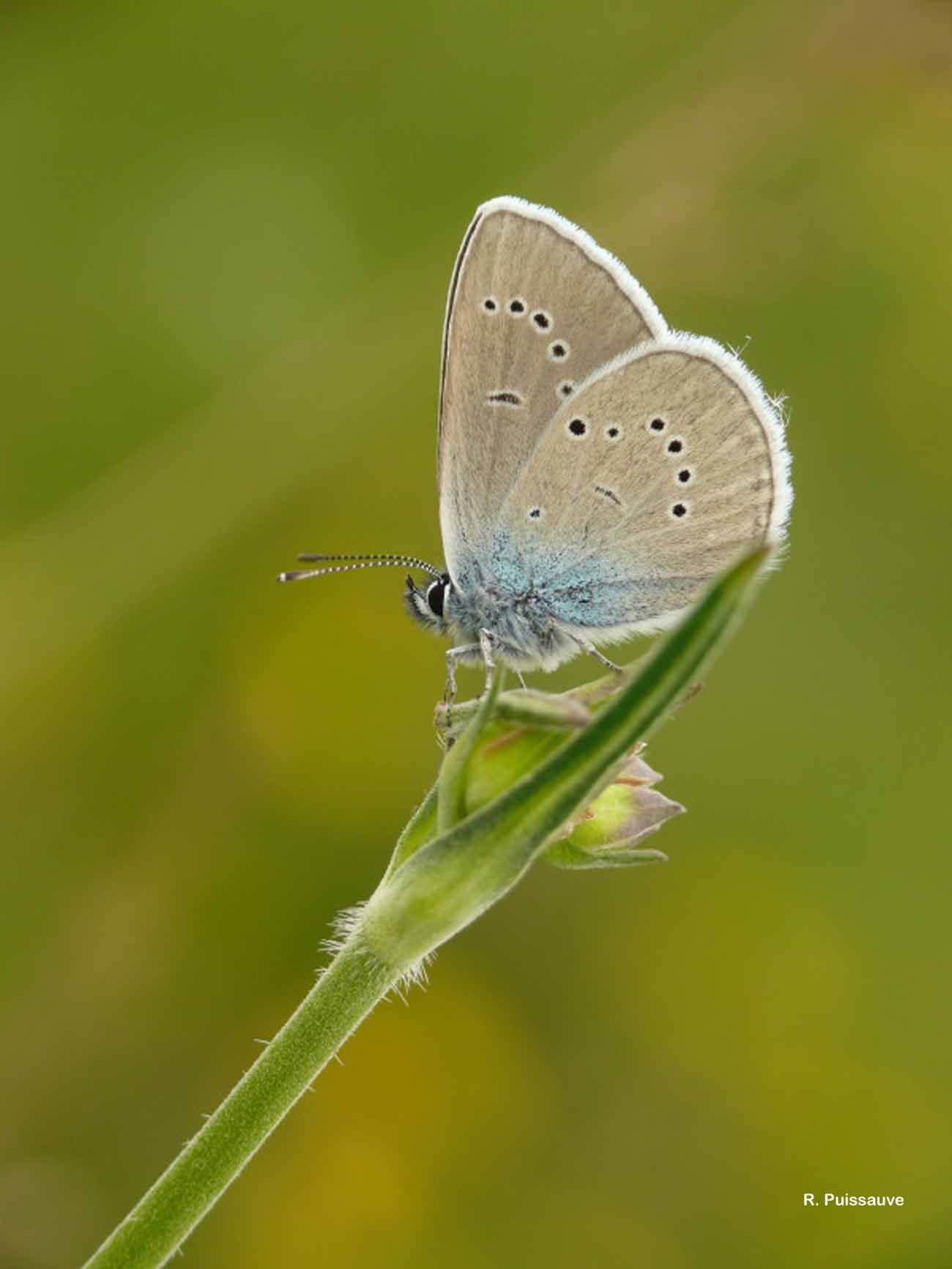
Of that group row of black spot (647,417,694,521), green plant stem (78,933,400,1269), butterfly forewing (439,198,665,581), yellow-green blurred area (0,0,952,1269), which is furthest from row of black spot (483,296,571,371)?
green plant stem (78,933,400,1269)

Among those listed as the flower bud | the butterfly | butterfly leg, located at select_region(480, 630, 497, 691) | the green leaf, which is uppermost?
the butterfly

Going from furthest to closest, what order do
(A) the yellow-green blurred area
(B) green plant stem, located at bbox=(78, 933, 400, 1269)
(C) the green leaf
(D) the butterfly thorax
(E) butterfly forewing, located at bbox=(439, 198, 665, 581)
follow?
(A) the yellow-green blurred area
(D) the butterfly thorax
(E) butterfly forewing, located at bbox=(439, 198, 665, 581)
(B) green plant stem, located at bbox=(78, 933, 400, 1269)
(C) the green leaf

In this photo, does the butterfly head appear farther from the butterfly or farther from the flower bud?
the flower bud

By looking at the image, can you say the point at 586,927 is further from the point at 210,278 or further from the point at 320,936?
the point at 210,278

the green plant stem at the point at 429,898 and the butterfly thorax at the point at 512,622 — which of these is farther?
the butterfly thorax at the point at 512,622

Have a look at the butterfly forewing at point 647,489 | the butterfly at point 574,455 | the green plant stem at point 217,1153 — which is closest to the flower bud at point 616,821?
the green plant stem at point 217,1153

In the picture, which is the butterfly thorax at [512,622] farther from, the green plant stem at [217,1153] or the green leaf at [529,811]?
the green plant stem at [217,1153]

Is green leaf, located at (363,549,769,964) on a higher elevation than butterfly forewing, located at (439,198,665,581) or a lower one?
lower
